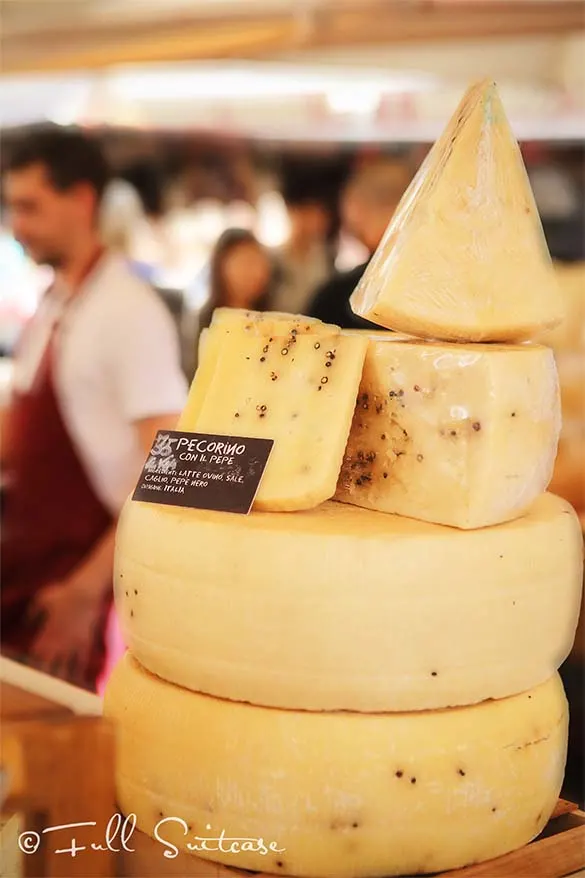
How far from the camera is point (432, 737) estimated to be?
1.14 metres

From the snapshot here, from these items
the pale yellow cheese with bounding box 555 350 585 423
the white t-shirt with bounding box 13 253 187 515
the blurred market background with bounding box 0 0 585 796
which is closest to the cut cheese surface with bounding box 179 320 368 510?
the blurred market background with bounding box 0 0 585 796

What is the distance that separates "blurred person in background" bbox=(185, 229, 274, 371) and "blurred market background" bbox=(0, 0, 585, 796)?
32 millimetres

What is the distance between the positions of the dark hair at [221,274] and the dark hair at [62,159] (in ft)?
1.34

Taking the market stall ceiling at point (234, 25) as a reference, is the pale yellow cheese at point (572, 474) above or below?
below

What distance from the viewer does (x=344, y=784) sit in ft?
3.68

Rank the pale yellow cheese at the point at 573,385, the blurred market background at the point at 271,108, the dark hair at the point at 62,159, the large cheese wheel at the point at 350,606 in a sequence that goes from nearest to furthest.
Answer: the large cheese wheel at the point at 350,606 < the dark hair at the point at 62,159 < the blurred market background at the point at 271,108 < the pale yellow cheese at the point at 573,385

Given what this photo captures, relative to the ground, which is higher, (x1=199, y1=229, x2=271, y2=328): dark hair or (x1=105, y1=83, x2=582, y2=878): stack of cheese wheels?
(x1=199, y1=229, x2=271, y2=328): dark hair

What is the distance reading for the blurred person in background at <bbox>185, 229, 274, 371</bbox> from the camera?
1636 mm

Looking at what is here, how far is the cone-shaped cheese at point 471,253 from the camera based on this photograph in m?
1.18

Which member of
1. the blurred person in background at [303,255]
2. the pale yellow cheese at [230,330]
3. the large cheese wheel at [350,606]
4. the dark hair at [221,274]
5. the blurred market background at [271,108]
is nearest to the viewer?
the large cheese wheel at [350,606]

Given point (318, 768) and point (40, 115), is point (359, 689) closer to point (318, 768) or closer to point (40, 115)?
point (318, 768)

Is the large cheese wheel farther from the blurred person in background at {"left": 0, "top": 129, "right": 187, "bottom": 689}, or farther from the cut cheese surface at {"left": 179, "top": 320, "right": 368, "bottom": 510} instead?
the blurred person in background at {"left": 0, "top": 129, "right": 187, "bottom": 689}

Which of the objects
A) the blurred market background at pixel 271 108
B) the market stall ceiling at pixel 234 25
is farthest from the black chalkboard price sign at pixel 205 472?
the market stall ceiling at pixel 234 25

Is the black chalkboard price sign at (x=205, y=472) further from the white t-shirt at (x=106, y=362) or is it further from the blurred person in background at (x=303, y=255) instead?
the white t-shirt at (x=106, y=362)
